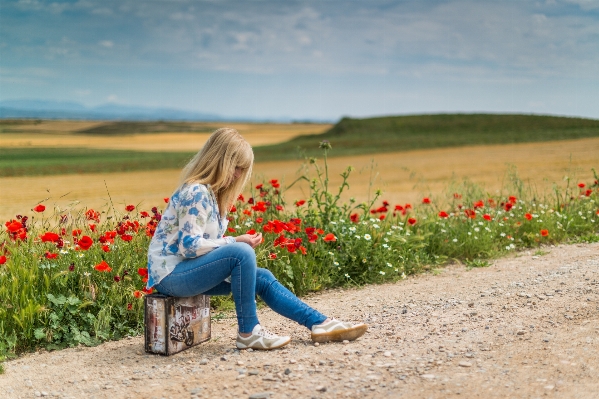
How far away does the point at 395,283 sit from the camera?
6.43 meters

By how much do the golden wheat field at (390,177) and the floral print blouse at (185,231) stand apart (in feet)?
23.6

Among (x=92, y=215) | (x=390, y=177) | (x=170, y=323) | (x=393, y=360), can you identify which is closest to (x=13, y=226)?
(x=92, y=215)

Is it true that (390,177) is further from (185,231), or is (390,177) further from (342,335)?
(185,231)

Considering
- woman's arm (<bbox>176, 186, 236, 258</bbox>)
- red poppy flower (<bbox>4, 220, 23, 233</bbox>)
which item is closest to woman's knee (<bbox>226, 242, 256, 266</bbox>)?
woman's arm (<bbox>176, 186, 236, 258</bbox>)

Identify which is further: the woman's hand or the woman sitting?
the woman's hand

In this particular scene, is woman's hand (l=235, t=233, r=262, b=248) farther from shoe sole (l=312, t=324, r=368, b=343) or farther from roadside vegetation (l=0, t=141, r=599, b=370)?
roadside vegetation (l=0, t=141, r=599, b=370)

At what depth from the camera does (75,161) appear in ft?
102

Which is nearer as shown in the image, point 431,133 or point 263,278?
point 263,278

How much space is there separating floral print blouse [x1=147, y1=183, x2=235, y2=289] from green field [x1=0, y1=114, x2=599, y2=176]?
22.2m

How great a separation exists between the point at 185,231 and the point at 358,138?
41314mm

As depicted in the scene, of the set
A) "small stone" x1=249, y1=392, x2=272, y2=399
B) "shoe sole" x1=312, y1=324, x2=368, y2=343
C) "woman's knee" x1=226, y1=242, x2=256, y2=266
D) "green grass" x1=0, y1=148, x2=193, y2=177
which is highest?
"woman's knee" x1=226, y1=242, x2=256, y2=266

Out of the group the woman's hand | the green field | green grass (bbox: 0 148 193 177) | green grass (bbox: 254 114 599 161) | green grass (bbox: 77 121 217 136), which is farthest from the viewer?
green grass (bbox: 77 121 217 136)

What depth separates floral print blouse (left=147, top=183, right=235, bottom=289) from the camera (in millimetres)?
4000

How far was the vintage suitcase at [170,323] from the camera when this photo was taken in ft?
14.0
